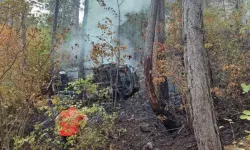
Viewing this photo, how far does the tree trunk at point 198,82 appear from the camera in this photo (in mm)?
4496

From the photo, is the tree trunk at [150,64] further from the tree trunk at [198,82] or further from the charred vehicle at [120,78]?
the charred vehicle at [120,78]

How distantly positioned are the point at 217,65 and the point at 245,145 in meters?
2.91

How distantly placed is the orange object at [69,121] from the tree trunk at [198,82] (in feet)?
9.25

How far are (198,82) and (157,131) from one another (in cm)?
439

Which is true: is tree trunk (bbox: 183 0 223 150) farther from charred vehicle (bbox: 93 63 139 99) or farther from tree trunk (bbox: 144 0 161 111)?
charred vehicle (bbox: 93 63 139 99)

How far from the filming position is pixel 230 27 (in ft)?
26.1

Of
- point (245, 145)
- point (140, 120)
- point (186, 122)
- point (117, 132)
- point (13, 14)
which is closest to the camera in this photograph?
point (245, 145)


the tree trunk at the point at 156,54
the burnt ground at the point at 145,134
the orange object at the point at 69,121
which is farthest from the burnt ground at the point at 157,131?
the orange object at the point at 69,121

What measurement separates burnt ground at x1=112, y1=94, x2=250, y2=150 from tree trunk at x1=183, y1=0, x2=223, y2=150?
5.40 feet

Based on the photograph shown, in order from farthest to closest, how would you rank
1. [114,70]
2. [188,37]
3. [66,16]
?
[66,16]
[114,70]
[188,37]

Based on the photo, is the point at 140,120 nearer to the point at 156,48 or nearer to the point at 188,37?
the point at 156,48

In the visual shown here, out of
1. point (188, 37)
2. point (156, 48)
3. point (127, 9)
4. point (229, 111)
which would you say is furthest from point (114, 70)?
point (127, 9)

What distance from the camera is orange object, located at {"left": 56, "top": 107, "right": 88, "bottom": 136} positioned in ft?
20.1

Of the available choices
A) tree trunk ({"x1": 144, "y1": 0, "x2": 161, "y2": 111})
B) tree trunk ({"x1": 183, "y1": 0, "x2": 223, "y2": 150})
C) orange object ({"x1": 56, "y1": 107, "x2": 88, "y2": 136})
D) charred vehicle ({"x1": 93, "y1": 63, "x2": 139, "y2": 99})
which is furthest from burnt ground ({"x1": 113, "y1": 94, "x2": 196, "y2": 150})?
tree trunk ({"x1": 183, "y1": 0, "x2": 223, "y2": 150})
